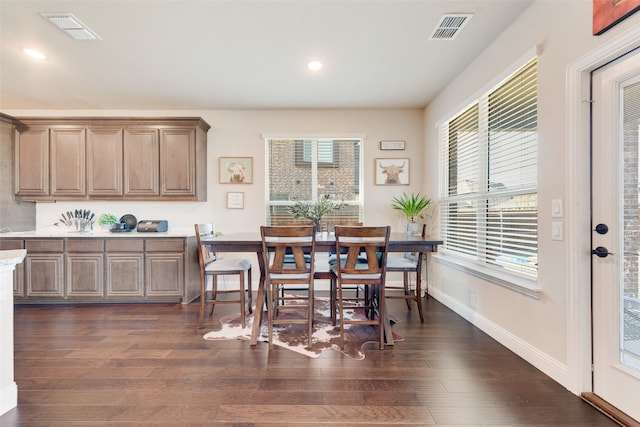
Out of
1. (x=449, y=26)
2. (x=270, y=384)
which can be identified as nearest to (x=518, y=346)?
(x=270, y=384)

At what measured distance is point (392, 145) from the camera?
171 inches

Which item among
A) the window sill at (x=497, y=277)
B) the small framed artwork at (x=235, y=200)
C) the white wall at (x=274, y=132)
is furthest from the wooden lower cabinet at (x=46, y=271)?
the window sill at (x=497, y=277)

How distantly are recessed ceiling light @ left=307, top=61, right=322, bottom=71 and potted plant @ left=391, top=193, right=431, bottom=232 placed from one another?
81.7 inches

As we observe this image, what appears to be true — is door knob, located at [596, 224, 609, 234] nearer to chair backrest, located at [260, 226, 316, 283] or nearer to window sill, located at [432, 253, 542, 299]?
window sill, located at [432, 253, 542, 299]

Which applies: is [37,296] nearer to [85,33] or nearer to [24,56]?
[24,56]

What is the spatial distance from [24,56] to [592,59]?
15.3ft

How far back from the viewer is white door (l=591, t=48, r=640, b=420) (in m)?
1.53

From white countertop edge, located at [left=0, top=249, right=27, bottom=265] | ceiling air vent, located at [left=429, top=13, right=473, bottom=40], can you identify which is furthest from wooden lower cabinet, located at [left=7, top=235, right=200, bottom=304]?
ceiling air vent, located at [left=429, top=13, right=473, bottom=40]

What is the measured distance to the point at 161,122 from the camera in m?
3.92

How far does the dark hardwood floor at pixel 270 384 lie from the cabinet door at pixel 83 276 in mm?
904

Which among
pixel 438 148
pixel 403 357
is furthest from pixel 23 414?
pixel 438 148

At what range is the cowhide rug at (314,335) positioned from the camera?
2361 millimetres

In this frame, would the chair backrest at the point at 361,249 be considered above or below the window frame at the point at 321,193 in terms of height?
below

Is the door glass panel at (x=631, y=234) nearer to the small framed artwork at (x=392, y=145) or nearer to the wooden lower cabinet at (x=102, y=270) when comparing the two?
the small framed artwork at (x=392, y=145)
